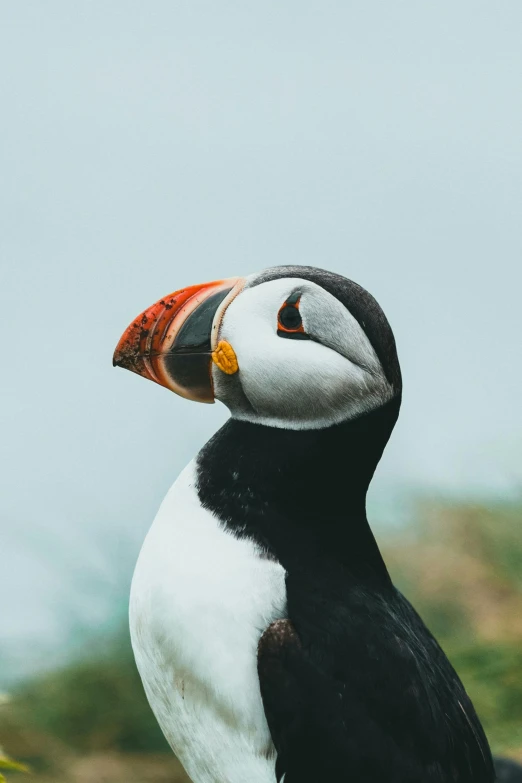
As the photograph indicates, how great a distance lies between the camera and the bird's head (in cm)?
257

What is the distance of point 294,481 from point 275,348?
0.34 metres

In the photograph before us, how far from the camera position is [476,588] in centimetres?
698

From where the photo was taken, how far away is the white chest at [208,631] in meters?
2.55

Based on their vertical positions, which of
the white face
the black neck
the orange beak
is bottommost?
the black neck

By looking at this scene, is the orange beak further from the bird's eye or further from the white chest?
the white chest

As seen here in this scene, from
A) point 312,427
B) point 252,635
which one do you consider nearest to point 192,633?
point 252,635

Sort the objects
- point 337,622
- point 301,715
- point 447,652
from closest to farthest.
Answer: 1. point 301,715
2. point 337,622
3. point 447,652

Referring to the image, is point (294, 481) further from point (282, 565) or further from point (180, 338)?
point (180, 338)

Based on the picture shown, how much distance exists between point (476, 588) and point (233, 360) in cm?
472

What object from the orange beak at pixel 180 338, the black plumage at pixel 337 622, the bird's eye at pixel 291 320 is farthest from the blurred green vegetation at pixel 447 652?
the bird's eye at pixel 291 320

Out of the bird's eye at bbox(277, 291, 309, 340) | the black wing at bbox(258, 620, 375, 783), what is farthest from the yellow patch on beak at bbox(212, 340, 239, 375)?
the black wing at bbox(258, 620, 375, 783)

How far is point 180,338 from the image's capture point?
2711mm

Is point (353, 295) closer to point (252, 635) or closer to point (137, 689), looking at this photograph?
point (252, 635)

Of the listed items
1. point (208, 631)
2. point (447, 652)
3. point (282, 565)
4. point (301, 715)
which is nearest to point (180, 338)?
point (282, 565)
